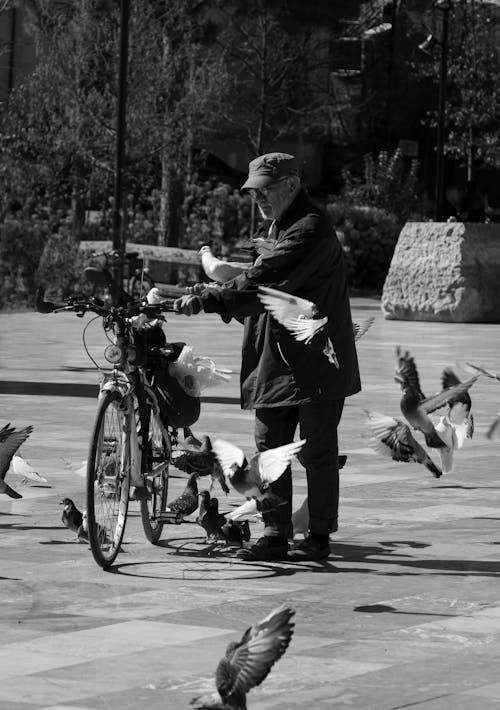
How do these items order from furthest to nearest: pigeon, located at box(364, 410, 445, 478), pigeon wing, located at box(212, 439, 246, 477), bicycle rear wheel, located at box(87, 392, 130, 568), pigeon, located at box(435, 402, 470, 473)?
pigeon, located at box(435, 402, 470, 473), pigeon, located at box(364, 410, 445, 478), pigeon wing, located at box(212, 439, 246, 477), bicycle rear wheel, located at box(87, 392, 130, 568)

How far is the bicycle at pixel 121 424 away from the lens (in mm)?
Answer: 6988

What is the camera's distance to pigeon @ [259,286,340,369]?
6.99 metres

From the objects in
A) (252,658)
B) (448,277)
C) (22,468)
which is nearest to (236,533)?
(22,468)

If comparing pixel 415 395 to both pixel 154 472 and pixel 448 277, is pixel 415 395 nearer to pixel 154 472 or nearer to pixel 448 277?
pixel 154 472

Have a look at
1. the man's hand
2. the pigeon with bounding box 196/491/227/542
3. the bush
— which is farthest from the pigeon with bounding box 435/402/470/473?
the bush

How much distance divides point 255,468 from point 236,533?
53 cm

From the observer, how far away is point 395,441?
798 cm

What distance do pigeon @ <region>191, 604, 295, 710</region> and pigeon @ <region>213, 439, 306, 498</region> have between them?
2436mm

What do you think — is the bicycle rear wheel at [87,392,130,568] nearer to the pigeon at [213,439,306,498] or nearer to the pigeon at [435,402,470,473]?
the pigeon at [213,439,306,498]

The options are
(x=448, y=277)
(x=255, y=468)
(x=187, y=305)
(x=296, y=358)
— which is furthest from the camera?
(x=448, y=277)

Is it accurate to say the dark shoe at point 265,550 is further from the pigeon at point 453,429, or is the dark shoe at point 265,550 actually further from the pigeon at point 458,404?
the pigeon at point 453,429

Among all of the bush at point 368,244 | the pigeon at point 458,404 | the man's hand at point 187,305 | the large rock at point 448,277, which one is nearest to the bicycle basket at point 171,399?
the man's hand at point 187,305

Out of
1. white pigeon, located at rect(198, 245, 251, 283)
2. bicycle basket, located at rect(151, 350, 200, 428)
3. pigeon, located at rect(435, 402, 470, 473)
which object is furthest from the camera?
pigeon, located at rect(435, 402, 470, 473)

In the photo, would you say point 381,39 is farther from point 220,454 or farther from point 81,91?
point 220,454
